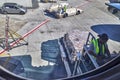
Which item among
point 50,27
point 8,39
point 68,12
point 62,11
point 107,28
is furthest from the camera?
point 62,11

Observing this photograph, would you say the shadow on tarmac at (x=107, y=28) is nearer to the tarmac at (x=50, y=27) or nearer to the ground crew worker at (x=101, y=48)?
the tarmac at (x=50, y=27)

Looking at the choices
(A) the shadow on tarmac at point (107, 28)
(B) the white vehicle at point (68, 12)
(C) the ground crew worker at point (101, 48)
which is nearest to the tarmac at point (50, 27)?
(A) the shadow on tarmac at point (107, 28)

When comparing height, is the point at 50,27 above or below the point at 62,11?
above

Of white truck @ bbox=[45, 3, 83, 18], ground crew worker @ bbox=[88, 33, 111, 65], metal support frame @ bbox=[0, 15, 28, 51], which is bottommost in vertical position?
white truck @ bbox=[45, 3, 83, 18]

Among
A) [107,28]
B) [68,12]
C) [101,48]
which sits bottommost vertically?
[68,12]

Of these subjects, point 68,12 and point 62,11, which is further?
point 62,11

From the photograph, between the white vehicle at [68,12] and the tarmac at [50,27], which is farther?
the white vehicle at [68,12]

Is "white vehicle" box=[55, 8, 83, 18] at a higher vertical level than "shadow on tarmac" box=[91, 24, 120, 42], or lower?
lower

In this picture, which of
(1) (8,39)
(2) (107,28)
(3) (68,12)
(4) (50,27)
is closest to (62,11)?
(3) (68,12)

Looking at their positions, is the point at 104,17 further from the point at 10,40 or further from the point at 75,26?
the point at 10,40

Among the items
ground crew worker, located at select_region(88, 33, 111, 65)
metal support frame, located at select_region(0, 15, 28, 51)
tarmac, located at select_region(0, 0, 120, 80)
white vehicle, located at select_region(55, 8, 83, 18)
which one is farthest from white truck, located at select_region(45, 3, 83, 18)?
ground crew worker, located at select_region(88, 33, 111, 65)

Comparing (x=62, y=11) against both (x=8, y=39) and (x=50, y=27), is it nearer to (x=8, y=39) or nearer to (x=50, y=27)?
(x=50, y=27)

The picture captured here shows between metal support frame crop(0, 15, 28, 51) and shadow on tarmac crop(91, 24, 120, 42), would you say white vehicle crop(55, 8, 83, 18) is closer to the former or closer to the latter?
shadow on tarmac crop(91, 24, 120, 42)

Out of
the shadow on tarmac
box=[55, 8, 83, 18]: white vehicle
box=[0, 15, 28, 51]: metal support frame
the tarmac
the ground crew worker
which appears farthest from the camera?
box=[55, 8, 83, 18]: white vehicle
